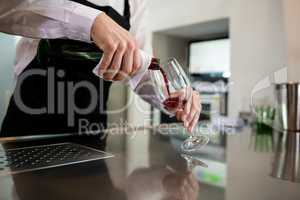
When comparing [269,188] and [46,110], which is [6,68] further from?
[269,188]

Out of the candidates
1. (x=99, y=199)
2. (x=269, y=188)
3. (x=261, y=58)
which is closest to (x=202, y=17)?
(x=261, y=58)

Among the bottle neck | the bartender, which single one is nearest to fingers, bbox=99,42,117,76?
the bartender

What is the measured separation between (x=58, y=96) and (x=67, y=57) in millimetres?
279

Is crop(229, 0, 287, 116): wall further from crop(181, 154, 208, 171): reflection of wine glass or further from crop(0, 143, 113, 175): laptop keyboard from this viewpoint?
crop(0, 143, 113, 175): laptop keyboard

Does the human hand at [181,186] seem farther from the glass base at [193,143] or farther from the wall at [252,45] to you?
the wall at [252,45]

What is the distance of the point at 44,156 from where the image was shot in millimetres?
592

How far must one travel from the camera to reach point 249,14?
137 cm

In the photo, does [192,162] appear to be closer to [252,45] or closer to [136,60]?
[136,60]

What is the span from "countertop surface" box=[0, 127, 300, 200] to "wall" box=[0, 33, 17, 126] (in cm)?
17

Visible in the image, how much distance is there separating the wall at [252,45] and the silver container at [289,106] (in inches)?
6.6

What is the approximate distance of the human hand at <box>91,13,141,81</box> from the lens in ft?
1.50

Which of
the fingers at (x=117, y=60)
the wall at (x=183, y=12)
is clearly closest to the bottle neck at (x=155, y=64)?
the fingers at (x=117, y=60)

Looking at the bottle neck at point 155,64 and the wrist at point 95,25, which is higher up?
the wrist at point 95,25

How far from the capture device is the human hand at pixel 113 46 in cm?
46
